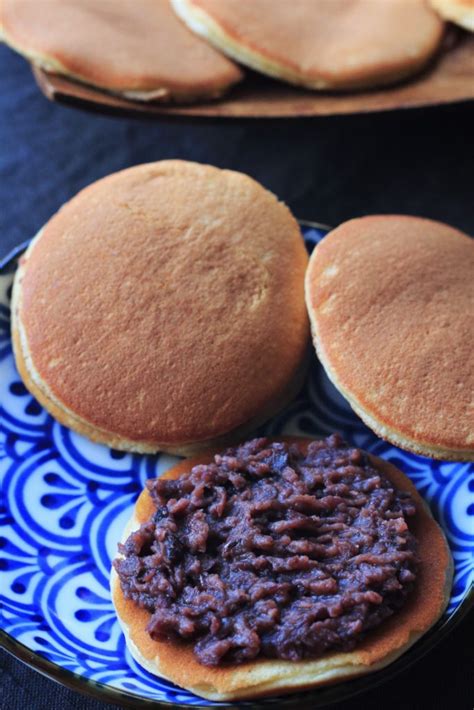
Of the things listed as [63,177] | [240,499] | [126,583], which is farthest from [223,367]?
[63,177]

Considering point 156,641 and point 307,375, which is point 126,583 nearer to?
point 156,641

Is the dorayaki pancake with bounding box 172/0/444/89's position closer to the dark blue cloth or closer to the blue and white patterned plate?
the dark blue cloth

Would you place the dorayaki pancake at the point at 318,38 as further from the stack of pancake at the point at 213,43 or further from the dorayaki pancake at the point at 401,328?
the dorayaki pancake at the point at 401,328

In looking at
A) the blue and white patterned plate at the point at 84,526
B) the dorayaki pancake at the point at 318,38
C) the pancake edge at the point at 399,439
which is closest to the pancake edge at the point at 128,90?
the dorayaki pancake at the point at 318,38

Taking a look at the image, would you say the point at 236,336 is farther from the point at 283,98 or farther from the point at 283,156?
the point at 283,156

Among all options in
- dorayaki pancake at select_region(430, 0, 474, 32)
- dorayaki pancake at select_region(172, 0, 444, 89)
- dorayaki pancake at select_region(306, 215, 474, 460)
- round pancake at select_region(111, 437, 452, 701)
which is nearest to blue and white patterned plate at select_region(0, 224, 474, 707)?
round pancake at select_region(111, 437, 452, 701)
